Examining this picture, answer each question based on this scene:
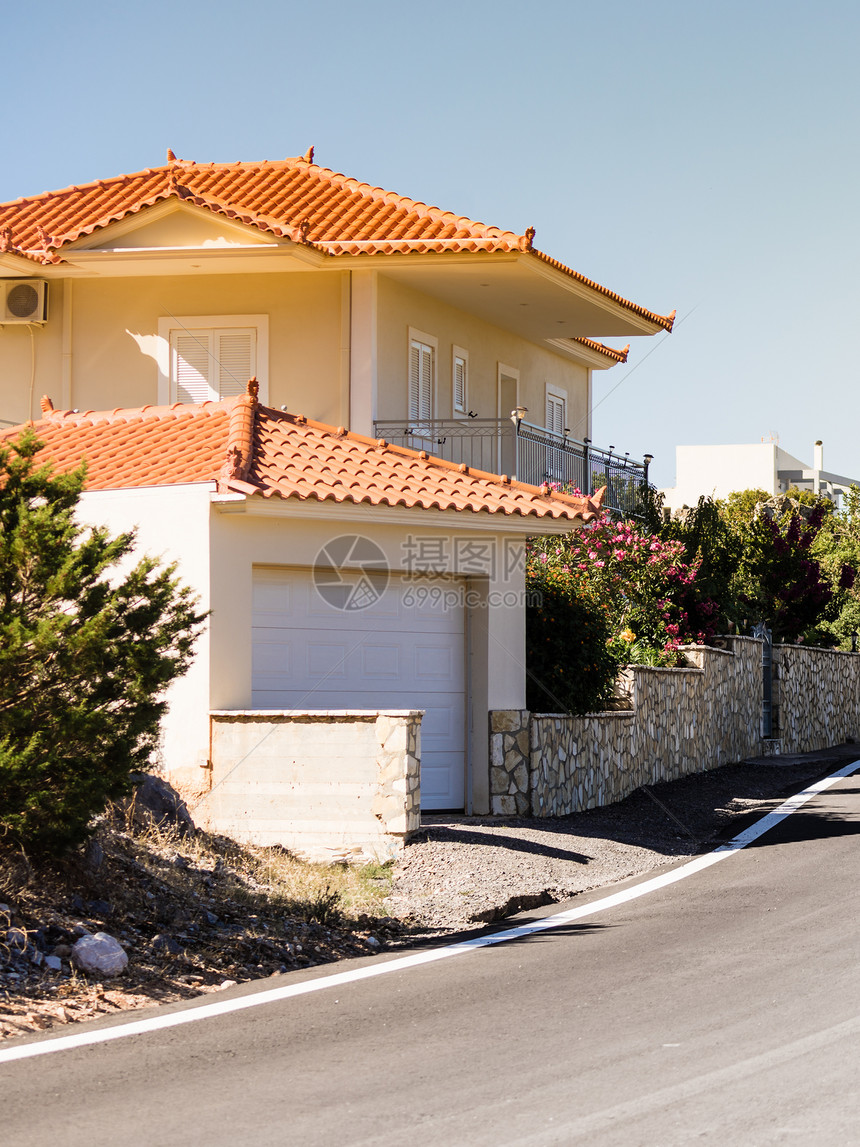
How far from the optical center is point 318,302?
66.1 ft

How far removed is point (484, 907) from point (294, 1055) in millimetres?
3904

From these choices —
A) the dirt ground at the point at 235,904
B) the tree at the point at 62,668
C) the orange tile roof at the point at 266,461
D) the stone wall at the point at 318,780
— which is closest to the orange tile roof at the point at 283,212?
the orange tile roof at the point at 266,461

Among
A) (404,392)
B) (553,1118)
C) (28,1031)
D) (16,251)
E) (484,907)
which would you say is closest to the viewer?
(553,1118)

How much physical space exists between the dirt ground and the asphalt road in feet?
2.20

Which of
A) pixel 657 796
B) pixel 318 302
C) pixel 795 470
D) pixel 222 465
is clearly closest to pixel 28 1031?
pixel 222 465

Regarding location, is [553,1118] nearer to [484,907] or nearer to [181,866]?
[484,907]

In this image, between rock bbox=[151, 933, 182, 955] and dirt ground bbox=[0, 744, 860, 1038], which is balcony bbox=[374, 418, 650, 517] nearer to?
dirt ground bbox=[0, 744, 860, 1038]

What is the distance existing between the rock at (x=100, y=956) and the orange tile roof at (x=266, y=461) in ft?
20.2

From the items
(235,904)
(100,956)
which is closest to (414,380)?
(235,904)

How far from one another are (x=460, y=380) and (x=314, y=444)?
7.79 meters

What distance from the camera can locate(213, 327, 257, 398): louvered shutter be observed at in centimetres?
2025

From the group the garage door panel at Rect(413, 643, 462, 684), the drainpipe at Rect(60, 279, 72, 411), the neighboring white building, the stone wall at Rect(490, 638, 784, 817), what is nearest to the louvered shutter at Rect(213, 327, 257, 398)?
the drainpipe at Rect(60, 279, 72, 411)

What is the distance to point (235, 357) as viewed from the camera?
20281mm

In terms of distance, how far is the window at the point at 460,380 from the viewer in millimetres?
22531
